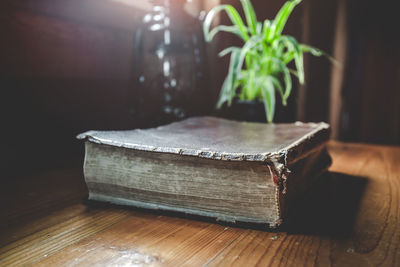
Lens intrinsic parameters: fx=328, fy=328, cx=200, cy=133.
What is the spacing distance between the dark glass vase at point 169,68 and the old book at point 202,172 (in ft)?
1.85

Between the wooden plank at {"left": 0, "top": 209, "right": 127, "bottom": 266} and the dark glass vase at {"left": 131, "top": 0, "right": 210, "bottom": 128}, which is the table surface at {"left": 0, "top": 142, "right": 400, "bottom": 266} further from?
the dark glass vase at {"left": 131, "top": 0, "right": 210, "bottom": 128}

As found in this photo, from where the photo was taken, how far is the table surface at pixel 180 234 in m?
0.37

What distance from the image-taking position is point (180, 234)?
0.44 meters

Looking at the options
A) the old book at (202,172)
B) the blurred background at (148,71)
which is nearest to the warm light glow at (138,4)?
the blurred background at (148,71)

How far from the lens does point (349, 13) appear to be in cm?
169

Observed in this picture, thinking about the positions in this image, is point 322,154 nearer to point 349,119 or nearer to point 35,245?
point 35,245

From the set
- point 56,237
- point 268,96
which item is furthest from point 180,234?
point 268,96

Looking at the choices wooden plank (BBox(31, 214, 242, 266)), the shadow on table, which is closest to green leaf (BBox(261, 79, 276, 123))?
the shadow on table

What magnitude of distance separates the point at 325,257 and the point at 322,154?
0.41 metres

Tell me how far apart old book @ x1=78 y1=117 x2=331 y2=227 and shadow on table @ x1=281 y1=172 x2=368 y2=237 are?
0.03m

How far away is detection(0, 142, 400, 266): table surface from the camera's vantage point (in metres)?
0.37

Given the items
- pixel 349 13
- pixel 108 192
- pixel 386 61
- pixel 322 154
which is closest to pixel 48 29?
pixel 108 192

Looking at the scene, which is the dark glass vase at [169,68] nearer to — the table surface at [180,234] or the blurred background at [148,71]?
the blurred background at [148,71]

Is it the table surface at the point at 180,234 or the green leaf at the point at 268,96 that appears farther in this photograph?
the green leaf at the point at 268,96
